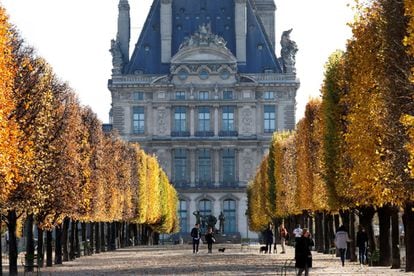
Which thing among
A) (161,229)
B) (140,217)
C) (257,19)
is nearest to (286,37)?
(257,19)

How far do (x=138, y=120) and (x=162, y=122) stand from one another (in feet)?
11.8

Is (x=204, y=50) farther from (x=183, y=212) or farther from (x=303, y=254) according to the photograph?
(x=303, y=254)

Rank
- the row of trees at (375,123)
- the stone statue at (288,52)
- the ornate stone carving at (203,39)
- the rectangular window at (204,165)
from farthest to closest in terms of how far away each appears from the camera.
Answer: the stone statue at (288,52), the rectangular window at (204,165), the ornate stone carving at (203,39), the row of trees at (375,123)

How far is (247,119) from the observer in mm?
174625

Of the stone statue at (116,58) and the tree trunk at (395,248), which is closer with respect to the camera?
the tree trunk at (395,248)

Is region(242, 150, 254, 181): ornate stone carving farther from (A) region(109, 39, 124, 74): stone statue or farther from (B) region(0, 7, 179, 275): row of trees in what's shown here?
(B) region(0, 7, 179, 275): row of trees

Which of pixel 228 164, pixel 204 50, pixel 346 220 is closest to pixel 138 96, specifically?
pixel 204 50

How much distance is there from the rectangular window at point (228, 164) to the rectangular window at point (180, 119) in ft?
23.9

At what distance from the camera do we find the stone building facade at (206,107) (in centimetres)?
17175

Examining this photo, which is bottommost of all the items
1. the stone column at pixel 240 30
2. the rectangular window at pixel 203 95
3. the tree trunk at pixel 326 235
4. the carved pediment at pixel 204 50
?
the tree trunk at pixel 326 235

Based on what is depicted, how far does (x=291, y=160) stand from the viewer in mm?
91562

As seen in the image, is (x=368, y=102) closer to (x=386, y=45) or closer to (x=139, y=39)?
(x=386, y=45)

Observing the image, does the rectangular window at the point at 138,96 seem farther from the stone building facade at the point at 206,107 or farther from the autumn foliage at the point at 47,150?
the autumn foliage at the point at 47,150

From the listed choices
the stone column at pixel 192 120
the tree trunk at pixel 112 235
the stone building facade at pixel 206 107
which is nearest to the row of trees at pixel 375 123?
the tree trunk at pixel 112 235
